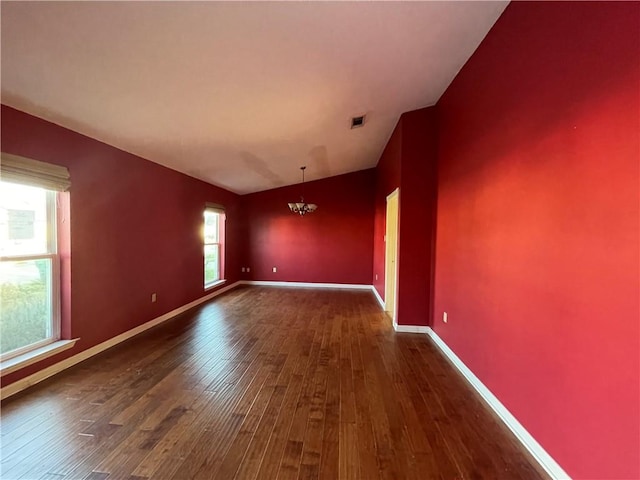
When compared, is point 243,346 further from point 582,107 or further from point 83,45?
point 582,107

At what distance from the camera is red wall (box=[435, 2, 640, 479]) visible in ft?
4.03

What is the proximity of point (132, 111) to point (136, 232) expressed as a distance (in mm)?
1702

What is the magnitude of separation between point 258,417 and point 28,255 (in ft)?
8.08

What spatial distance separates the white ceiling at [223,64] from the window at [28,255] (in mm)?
523

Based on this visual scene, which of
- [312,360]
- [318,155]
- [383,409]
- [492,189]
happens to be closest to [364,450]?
[383,409]

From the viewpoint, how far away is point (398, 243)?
4.06 metres

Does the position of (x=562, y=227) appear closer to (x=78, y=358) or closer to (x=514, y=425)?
(x=514, y=425)

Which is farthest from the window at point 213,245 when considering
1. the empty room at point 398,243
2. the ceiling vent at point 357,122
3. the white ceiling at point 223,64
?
the ceiling vent at point 357,122

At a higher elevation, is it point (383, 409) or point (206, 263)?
point (206, 263)

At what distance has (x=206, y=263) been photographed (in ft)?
20.0

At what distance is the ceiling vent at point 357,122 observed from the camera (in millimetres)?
3760

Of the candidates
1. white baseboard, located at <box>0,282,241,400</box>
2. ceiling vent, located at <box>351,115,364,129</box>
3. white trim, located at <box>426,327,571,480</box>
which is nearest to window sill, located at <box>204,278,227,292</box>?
white baseboard, located at <box>0,282,241,400</box>

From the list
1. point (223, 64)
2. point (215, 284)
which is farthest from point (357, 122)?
point (215, 284)

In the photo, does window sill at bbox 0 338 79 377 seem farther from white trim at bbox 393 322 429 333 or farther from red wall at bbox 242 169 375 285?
red wall at bbox 242 169 375 285
